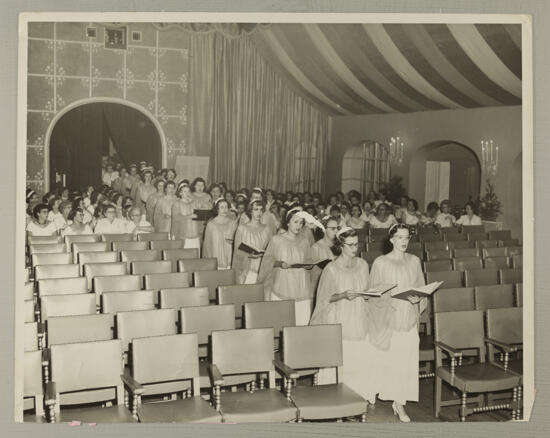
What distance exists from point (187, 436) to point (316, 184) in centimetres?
197

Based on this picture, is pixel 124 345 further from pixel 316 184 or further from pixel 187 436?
pixel 316 184

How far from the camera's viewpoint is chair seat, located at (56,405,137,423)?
3816 millimetres

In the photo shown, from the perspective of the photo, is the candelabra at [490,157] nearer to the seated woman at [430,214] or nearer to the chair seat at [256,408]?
the seated woman at [430,214]

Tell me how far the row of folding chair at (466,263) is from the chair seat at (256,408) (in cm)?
175

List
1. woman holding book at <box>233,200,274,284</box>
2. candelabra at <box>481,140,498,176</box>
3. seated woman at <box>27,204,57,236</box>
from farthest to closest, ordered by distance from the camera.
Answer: woman holding book at <box>233,200,274,284</box> → candelabra at <box>481,140,498,176</box> → seated woman at <box>27,204,57,236</box>

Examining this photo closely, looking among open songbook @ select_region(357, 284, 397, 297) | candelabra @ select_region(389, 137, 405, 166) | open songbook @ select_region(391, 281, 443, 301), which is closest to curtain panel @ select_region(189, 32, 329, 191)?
open songbook @ select_region(357, 284, 397, 297)

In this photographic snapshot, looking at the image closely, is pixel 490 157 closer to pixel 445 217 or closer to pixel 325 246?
pixel 445 217

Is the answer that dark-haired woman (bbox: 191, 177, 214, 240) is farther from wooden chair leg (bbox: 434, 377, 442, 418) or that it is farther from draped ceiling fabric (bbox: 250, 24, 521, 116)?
wooden chair leg (bbox: 434, 377, 442, 418)

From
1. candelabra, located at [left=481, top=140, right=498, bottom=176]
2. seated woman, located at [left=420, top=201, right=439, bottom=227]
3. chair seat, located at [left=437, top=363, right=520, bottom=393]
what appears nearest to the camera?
chair seat, located at [left=437, top=363, right=520, bottom=393]

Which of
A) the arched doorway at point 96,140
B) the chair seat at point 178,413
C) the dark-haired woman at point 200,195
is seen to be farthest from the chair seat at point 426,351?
the arched doorway at point 96,140

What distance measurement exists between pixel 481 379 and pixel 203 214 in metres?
2.59

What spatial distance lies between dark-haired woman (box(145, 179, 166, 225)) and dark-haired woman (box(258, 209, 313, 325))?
0.97 meters

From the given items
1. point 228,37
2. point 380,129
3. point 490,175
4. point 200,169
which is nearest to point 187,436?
point 200,169

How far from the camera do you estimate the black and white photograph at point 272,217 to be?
3.99 m
